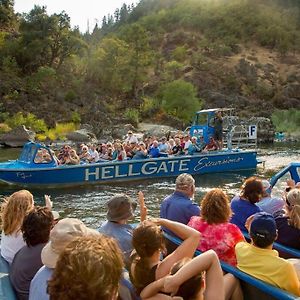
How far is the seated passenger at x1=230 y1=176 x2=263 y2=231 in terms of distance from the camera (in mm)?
5910

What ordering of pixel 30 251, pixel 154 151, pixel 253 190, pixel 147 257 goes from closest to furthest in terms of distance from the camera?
1. pixel 147 257
2. pixel 30 251
3. pixel 253 190
4. pixel 154 151

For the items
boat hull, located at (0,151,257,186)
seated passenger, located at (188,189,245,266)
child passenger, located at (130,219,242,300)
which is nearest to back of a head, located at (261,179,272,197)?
seated passenger, located at (188,189,245,266)

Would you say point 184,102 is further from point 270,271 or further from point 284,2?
point 284,2

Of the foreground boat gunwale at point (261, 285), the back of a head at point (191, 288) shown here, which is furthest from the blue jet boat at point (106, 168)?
the back of a head at point (191, 288)

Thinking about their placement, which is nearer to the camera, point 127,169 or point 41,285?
point 41,285

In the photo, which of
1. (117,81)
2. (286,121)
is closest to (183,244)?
(286,121)

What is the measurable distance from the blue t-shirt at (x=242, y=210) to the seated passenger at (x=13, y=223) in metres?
2.67

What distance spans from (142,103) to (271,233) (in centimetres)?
4672

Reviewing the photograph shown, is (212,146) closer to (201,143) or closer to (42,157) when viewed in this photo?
(201,143)

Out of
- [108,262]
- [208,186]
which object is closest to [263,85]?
[208,186]

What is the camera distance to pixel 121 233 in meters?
4.66

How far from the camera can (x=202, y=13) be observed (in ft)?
297

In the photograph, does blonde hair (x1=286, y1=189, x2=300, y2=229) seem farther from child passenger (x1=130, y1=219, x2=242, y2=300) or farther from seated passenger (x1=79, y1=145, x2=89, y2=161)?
seated passenger (x1=79, y1=145, x2=89, y2=161)

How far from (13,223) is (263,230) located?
258 centimetres
